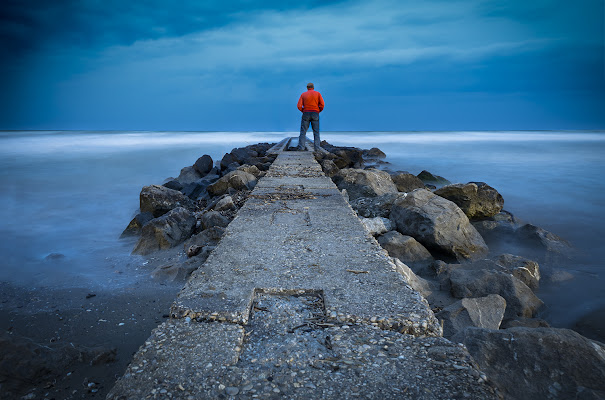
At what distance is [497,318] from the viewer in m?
2.30

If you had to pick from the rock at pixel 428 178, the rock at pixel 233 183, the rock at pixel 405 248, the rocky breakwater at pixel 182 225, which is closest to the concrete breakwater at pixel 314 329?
the rock at pixel 405 248

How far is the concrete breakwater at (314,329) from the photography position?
1.29 metres

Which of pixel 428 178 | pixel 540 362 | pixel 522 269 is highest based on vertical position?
pixel 540 362

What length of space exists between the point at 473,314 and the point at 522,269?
134 centimetres

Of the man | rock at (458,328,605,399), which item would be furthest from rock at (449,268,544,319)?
the man

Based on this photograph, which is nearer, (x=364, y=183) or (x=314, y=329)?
(x=314, y=329)

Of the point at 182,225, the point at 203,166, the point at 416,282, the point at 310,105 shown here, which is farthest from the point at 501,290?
the point at 203,166

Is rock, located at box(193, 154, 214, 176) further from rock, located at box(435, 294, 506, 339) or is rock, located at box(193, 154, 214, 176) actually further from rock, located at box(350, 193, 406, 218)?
rock, located at box(435, 294, 506, 339)

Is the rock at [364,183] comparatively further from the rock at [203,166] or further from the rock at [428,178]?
the rock at [203,166]

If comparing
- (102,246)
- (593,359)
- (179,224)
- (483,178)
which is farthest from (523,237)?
(483,178)

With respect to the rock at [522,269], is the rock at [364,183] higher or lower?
higher

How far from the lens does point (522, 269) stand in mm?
3244

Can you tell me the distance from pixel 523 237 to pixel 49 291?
4.85 m

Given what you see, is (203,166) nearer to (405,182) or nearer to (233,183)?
(233,183)
